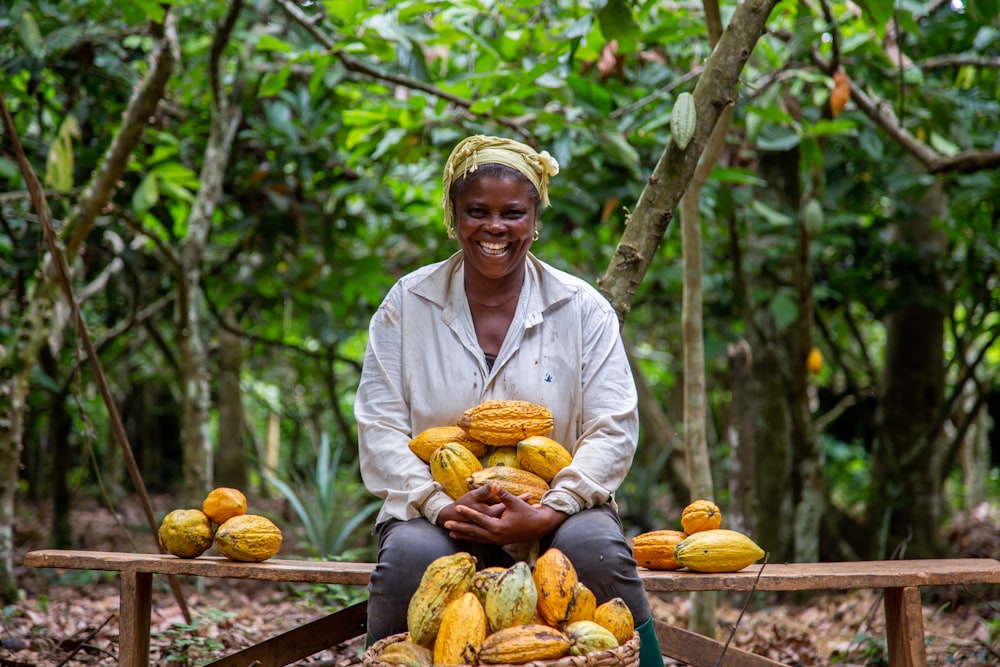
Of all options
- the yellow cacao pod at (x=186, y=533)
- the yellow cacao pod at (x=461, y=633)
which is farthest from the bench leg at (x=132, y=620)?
the yellow cacao pod at (x=461, y=633)

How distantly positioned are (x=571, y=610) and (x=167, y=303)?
5.87m

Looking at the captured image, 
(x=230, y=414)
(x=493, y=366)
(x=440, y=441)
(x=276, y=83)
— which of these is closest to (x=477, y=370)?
(x=493, y=366)

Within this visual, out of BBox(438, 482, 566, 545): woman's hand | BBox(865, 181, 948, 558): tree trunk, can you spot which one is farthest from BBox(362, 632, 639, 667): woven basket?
BBox(865, 181, 948, 558): tree trunk

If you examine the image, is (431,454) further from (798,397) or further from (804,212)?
(798,397)

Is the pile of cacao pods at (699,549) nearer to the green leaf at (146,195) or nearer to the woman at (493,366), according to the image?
the woman at (493,366)

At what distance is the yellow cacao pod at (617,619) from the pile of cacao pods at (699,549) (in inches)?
21.4

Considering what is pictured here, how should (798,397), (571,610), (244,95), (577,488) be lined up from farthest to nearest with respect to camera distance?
1. (244,95)
2. (798,397)
3. (577,488)
4. (571,610)

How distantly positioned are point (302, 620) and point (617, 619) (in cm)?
262

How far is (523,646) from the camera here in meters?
1.97

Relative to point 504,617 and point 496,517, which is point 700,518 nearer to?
point 496,517

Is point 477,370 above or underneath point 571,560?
above

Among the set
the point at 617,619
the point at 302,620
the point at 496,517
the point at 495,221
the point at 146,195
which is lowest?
the point at 302,620

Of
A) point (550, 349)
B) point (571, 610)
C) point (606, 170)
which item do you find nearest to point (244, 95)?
point (606, 170)

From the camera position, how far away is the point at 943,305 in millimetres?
6160
